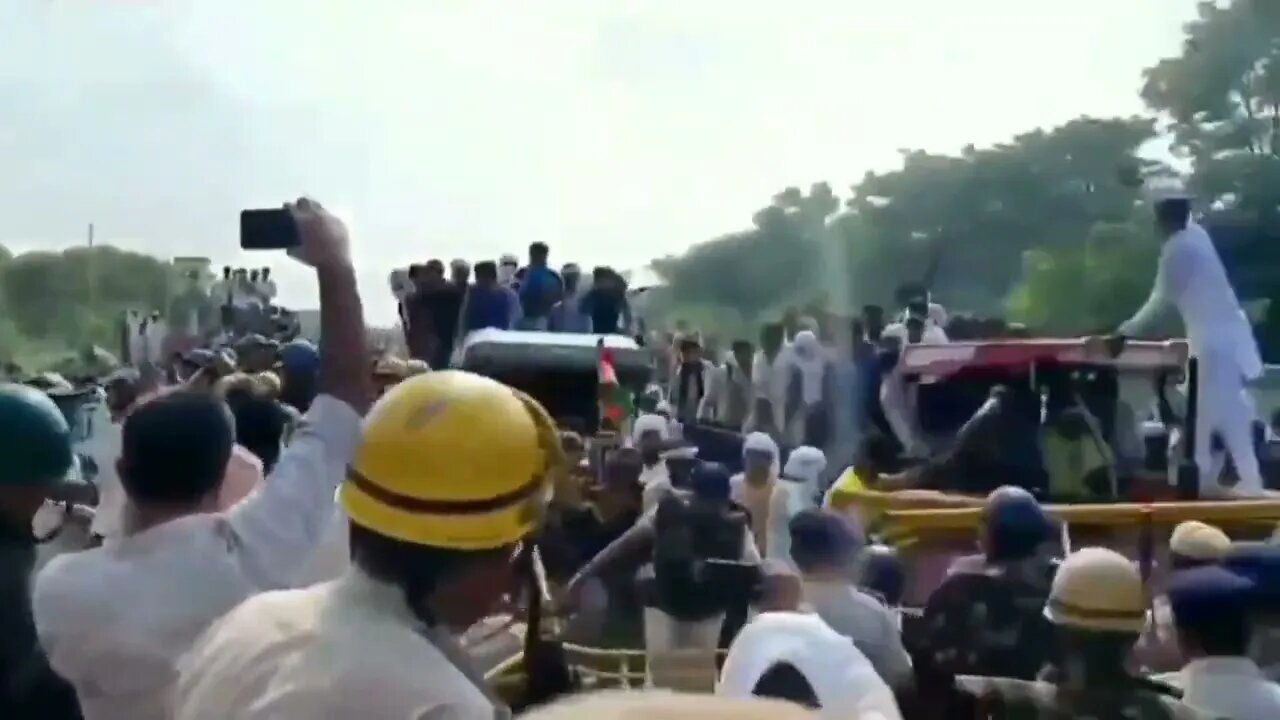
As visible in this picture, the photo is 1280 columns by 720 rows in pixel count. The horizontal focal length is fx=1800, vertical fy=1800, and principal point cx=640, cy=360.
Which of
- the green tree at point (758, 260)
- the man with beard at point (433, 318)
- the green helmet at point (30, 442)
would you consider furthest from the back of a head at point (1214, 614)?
the green tree at point (758, 260)

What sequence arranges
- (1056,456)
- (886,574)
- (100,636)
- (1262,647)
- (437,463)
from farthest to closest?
(1056,456), (886,574), (1262,647), (100,636), (437,463)

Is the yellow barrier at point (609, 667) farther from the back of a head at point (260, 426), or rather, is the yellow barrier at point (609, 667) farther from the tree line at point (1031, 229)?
the tree line at point (1031, 229)

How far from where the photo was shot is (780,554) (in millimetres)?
9516

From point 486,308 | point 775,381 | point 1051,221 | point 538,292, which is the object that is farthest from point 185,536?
point 1051,221

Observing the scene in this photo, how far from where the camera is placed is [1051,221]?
55.9m

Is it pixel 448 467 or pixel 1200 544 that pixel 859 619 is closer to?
pixel 1200 544

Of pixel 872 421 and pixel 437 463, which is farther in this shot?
pixel 872 421

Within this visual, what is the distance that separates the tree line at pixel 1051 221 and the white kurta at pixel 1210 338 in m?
14.0

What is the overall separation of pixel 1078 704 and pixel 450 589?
1.93 m

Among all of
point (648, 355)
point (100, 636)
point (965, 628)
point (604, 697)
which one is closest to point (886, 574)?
point (965, 628)

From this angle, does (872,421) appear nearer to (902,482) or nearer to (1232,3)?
(902,482)

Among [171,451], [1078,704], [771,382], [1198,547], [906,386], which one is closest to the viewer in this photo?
[171,451]

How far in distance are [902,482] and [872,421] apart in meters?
4.71

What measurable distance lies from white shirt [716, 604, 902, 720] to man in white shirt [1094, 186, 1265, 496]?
605 centimetres
